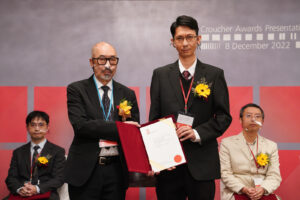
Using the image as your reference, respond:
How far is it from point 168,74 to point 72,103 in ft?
2.66

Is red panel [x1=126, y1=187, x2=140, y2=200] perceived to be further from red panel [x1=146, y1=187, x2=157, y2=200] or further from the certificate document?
the certificate document

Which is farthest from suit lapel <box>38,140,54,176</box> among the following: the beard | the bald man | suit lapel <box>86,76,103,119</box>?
the beard

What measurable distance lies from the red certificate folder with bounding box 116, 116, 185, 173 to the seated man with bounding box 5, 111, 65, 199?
1.94 metres

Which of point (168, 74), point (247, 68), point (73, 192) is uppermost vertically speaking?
point (247, 68)

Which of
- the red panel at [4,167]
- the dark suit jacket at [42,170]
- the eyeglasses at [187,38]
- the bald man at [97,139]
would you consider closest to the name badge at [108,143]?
the bald man at [97,139]

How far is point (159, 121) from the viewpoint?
234 cm

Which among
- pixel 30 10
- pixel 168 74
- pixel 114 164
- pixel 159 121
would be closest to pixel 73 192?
pixel 114 164

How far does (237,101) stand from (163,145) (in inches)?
89.5

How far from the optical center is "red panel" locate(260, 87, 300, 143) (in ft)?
14.0

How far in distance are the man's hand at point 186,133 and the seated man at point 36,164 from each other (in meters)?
2.17

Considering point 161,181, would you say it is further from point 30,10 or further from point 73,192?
point 30,10

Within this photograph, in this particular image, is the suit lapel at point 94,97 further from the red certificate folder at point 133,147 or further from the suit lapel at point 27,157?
the suit lapel at point 27,157

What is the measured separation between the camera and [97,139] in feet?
8.34

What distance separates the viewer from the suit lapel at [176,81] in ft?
7.99
